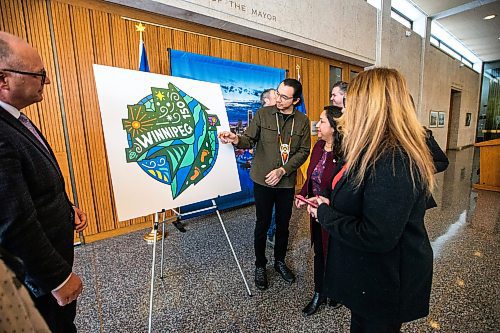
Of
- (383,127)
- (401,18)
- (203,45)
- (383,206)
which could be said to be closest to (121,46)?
(203,45)

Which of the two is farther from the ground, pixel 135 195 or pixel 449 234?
pixel 135 195

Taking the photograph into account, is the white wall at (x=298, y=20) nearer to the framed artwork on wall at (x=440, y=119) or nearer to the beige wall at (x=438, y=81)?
the beige wall at (x=438, y=81)

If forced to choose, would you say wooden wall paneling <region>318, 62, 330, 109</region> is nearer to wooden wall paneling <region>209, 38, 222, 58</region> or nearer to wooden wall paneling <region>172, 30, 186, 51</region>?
wooden wall paneling <region>209, 38, 222, 58</region>

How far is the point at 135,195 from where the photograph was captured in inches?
63.7

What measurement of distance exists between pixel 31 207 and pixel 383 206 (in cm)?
115

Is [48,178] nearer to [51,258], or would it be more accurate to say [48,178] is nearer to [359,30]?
[51,258]

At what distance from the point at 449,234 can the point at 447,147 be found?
38.2 feet

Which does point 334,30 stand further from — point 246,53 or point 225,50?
point 225,50

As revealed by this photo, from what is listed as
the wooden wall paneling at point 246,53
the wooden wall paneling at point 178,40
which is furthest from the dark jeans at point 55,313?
the wooden wall paneling at point 246,53

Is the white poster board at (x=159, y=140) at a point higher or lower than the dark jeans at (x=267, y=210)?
higher

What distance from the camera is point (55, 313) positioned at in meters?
1.10

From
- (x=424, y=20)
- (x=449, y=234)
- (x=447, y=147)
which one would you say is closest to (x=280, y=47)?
(x=449, y=234)

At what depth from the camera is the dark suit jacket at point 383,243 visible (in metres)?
0.85

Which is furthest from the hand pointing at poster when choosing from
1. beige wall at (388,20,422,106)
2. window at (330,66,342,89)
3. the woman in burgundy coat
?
beige wall at (388,20,422,106)
